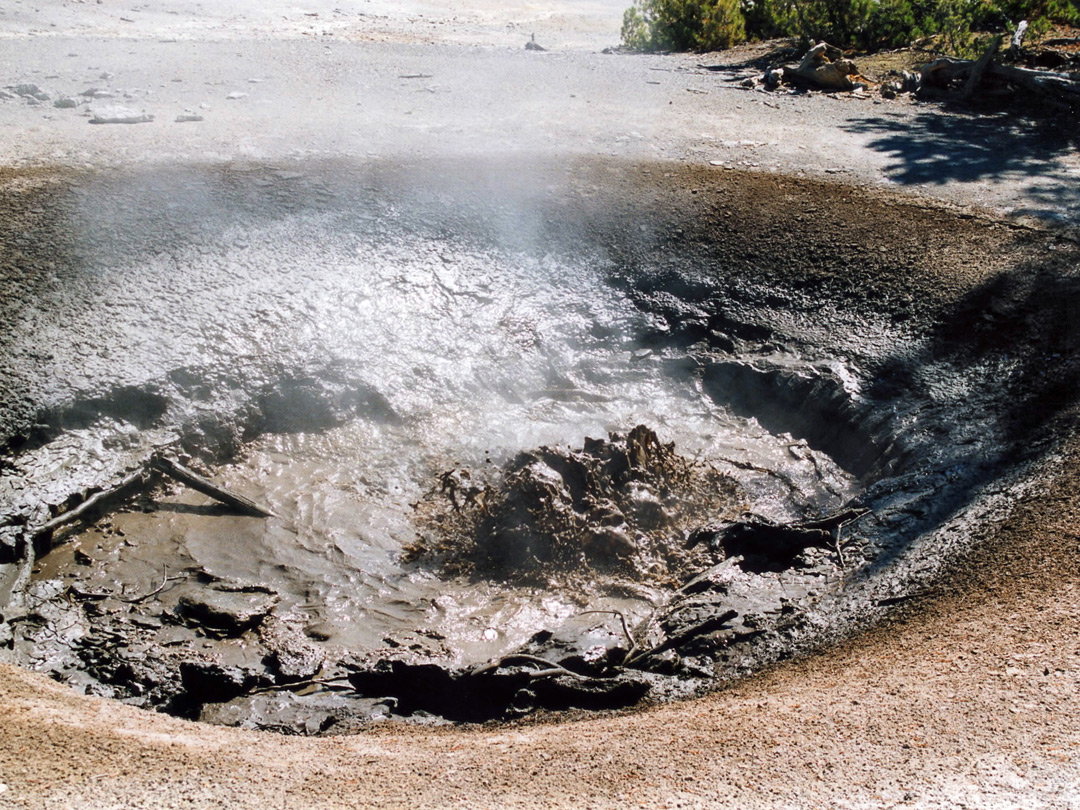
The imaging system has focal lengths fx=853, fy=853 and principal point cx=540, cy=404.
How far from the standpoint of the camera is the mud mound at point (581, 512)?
4.13 m

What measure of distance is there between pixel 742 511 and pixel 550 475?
3.38 feet

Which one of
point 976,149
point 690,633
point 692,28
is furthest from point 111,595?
point 692,28

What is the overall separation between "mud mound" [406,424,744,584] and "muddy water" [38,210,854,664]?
0.41 feet

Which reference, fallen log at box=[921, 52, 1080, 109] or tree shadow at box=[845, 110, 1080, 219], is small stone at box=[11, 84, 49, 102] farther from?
fallen log at box=[921, 52, 1080, 109]

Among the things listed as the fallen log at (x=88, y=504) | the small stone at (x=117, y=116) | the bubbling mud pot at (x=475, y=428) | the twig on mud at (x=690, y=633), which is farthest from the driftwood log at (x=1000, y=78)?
the fallen log at (x=88, y=504)

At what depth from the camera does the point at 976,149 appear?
714 centimetres

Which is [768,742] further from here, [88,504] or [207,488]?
[88,504]

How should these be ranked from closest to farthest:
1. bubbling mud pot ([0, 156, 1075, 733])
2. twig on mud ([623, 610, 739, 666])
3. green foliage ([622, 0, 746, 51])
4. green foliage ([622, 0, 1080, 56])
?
twig on mud ([623, 610, 739, 666]) < bubbling mud pot ([0, 156, 1075, 733]) < green foliage ([622, 0, 1080, 56]) < green foliage ([622, 0, 746, 51])

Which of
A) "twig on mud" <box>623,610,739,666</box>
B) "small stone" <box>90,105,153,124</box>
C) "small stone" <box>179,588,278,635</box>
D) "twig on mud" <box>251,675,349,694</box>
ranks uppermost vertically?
"small stone" <box>90,105,153,124</box>

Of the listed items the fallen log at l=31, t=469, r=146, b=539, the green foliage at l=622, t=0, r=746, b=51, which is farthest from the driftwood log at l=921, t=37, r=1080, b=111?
the fallen log at l=31, t=469, r=146, b=539

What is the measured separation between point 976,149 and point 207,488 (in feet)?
21.5

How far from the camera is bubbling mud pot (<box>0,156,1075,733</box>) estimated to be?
3.37 metres

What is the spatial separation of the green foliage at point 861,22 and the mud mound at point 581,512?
27.4ft

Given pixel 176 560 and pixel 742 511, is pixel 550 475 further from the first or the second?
pixel 176 560
